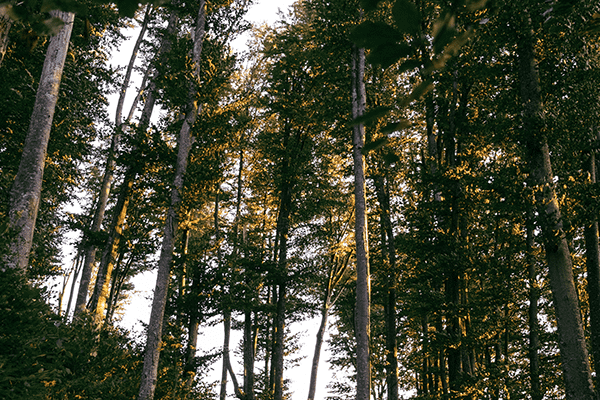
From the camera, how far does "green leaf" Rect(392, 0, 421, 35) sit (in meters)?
0.75

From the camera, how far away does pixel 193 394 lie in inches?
416

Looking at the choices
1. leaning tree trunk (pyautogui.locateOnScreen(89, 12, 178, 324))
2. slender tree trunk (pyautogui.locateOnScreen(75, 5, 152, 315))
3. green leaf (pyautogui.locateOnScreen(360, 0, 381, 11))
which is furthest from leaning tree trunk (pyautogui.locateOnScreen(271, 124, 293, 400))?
green leaf (pyautogui.locateOnScreen(360, 0, 381, 11))

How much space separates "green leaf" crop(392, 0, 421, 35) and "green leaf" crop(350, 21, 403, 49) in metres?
0.02

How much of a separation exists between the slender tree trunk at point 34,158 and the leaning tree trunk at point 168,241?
2.71 metres

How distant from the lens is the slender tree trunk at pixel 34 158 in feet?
21.2

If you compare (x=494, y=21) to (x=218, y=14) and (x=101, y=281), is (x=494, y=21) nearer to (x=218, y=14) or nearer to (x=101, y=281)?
(x=218, y=14)

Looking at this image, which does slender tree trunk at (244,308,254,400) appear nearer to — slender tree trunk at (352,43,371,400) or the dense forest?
the dense forest

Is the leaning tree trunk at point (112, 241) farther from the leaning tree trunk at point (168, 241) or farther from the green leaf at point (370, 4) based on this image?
the green leaf at point (370, 4)

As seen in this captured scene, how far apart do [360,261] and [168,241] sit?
4539 millimetres

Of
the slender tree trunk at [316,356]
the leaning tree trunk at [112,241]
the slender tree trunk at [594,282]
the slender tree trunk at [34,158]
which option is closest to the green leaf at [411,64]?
the slender tree trunk at [34,158]

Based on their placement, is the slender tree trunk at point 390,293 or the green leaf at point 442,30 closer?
the green leaf at point 442,30

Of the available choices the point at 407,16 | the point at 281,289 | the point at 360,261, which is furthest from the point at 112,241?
the point at 407,16

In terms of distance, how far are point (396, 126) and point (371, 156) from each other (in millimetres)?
10678

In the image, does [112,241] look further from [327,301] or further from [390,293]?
[390,293]
